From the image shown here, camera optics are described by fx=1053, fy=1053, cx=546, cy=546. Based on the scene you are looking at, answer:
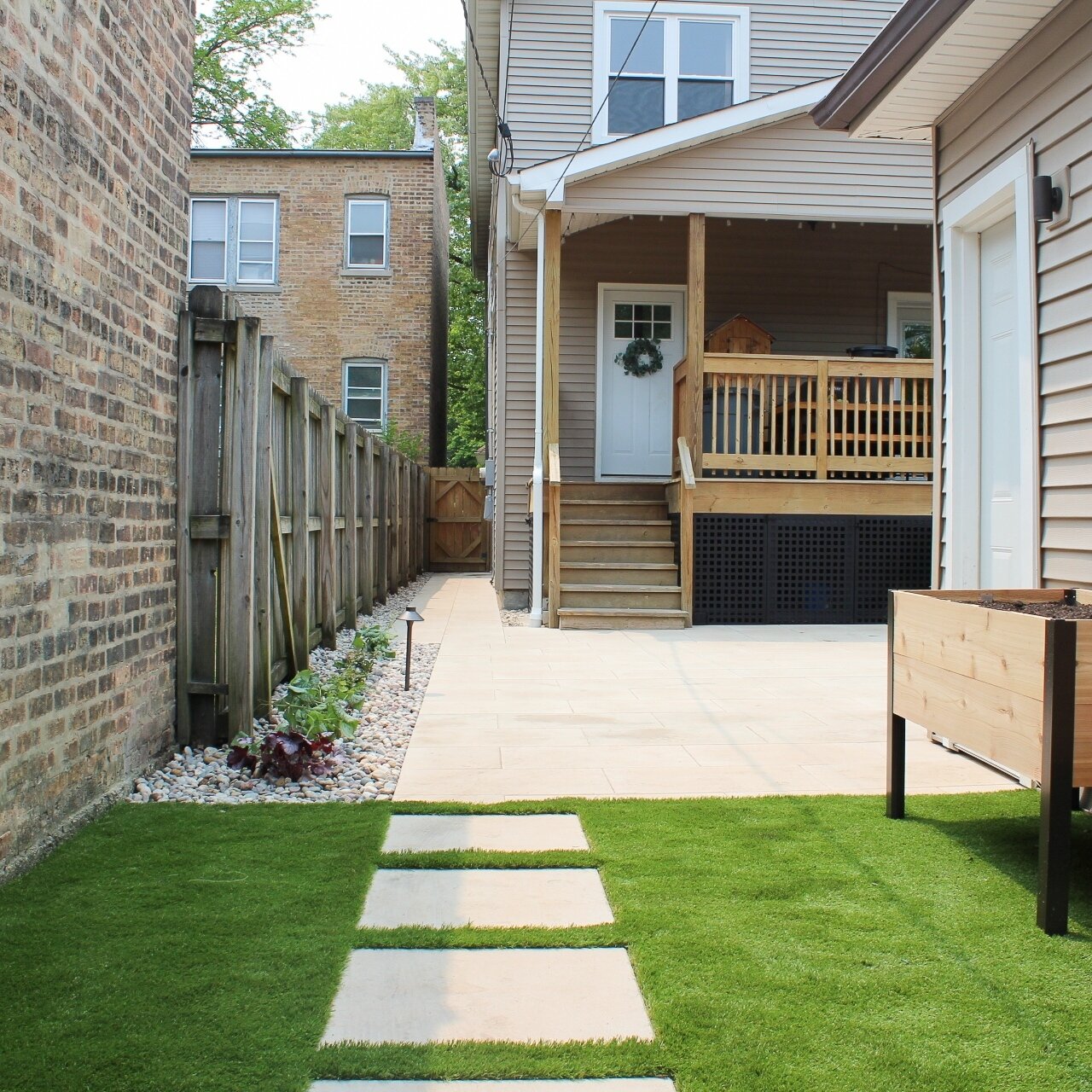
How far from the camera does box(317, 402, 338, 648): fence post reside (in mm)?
7277

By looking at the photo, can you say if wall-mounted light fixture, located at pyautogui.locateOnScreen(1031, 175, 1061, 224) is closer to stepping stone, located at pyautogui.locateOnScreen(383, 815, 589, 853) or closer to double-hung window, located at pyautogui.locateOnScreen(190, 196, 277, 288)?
stepping stone, located at pyautogui.locateOnScreen(383, 815, 589, 853)

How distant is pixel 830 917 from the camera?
2.81m

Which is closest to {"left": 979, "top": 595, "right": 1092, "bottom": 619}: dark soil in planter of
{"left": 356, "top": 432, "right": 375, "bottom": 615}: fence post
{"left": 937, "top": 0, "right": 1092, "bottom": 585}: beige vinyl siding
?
{"left": 937, "top": 0, "right": 1092, "bottom": 585}: beige vinyl siding

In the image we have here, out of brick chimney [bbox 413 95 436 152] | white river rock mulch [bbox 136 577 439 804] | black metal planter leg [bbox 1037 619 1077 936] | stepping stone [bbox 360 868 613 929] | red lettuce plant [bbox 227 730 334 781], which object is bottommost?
stepping stone [bbox 360 868 613 929]

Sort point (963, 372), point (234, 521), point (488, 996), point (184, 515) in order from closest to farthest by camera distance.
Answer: point (488, 996)
point (184, 515)
point (234, 521)
point (963, 372)

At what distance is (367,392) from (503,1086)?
16.8 meters

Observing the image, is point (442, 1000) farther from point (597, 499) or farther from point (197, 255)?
point (197, 255)

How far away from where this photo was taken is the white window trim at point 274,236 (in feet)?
58.8

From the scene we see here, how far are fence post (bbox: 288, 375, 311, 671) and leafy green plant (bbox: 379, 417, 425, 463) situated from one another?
1129 centimetres

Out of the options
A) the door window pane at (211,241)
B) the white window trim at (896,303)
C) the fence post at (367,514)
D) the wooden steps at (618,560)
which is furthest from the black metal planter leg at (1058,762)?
the door window pane at (211,241)

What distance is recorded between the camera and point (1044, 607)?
11.9 feet

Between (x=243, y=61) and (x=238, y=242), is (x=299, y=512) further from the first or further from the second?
(x=243, y=61)

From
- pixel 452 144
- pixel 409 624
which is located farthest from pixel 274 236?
pixel 452 144

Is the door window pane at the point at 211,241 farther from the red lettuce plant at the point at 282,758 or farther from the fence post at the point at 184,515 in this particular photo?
the red lettuce plant at the point at 282,758
